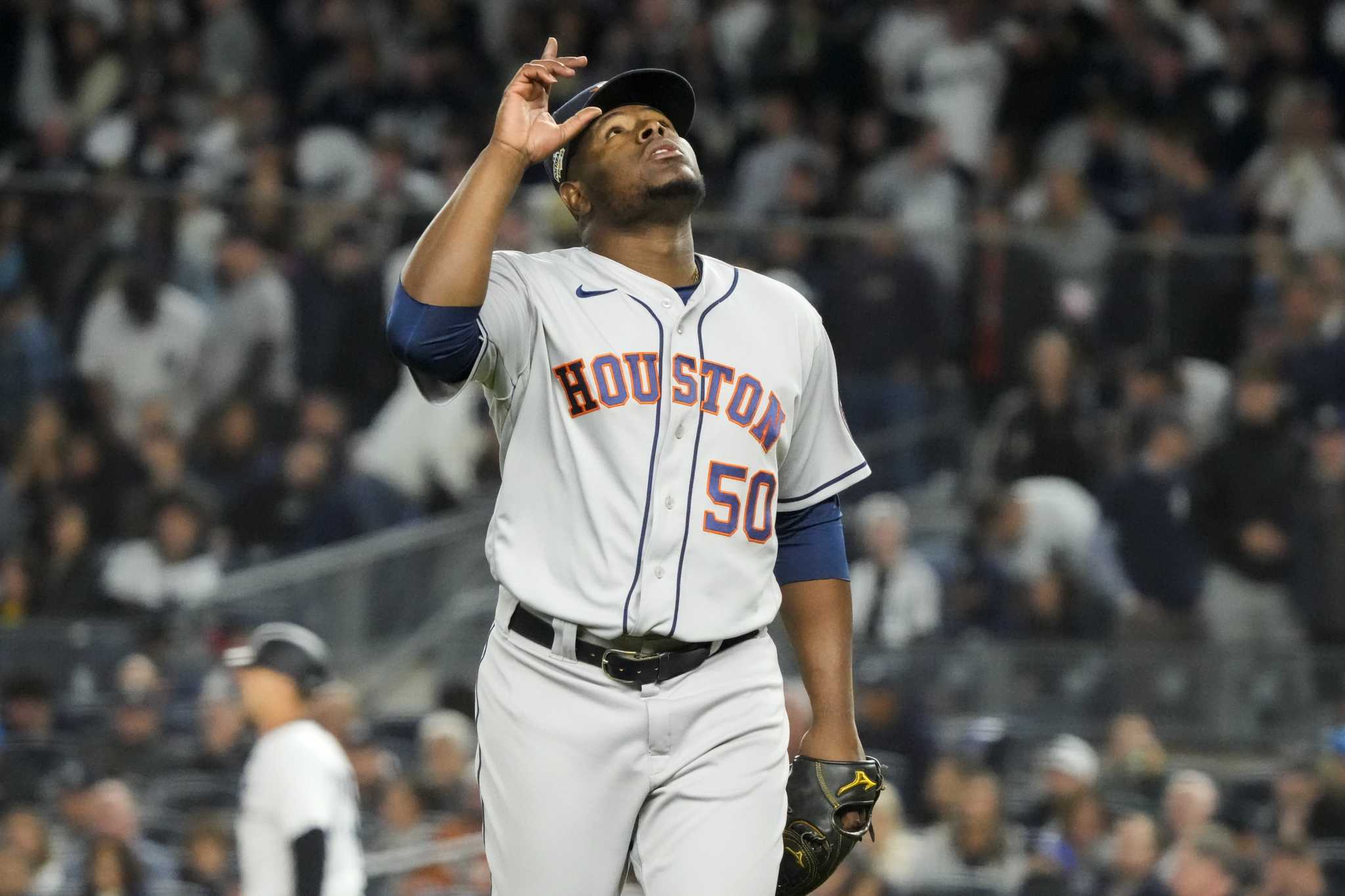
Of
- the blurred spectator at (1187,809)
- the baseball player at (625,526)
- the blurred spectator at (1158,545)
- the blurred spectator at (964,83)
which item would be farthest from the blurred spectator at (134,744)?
the baseball player at (625,526)

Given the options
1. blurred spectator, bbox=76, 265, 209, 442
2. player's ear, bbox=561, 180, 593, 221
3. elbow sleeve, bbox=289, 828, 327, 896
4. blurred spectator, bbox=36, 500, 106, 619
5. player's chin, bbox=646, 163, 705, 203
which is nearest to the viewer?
player's chin, bbox=646, 163, 705, 203

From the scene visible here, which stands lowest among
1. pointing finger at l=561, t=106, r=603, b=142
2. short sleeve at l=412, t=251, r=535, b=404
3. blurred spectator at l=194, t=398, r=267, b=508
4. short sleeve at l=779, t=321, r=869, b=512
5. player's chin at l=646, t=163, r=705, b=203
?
blurred spectator at l=194, t=398, r=267, b=508

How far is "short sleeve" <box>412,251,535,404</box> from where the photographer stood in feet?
9.50

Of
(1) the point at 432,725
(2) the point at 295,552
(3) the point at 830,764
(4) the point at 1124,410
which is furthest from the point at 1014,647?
(3) the point at 830,764

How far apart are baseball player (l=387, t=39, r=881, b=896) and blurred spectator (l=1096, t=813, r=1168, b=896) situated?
4163 millimetres

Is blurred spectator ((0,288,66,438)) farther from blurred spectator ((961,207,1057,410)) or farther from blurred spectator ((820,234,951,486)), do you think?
blurred spectator ((961,207,1057,410))

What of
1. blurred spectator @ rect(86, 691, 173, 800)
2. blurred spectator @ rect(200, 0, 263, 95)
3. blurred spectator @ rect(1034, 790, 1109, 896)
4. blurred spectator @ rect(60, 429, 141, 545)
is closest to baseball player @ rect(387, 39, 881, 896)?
blurred spectator @ rect(1034, 790, 1109, 896)

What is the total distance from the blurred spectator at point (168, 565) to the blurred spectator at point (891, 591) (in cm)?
259

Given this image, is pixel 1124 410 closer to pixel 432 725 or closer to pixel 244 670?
pixel 432 725

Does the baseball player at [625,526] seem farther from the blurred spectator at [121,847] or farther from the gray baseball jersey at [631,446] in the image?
the blurred spectator at [121,847]

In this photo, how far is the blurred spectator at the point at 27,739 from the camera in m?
7.75

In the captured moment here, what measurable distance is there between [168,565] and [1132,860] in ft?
13.0

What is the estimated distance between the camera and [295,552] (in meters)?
8.45

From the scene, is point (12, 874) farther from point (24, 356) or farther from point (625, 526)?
point (625, 526)
